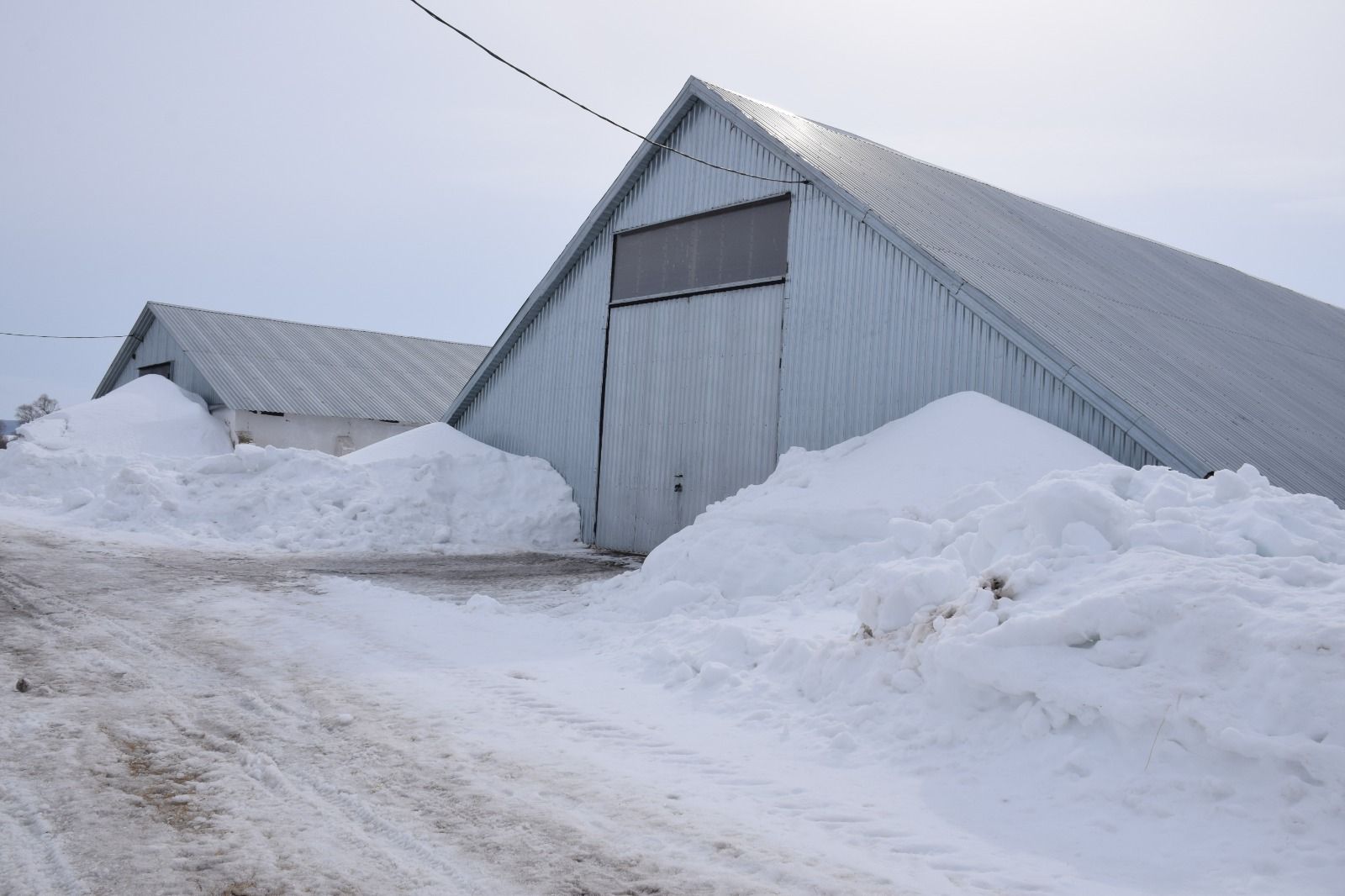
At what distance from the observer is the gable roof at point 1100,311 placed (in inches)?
491

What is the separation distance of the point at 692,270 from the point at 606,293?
243cm

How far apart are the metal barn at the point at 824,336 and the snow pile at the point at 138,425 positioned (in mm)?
9735

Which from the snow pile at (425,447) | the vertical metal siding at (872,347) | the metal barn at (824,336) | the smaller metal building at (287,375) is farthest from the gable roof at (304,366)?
the vertical metal siding at (872,347)

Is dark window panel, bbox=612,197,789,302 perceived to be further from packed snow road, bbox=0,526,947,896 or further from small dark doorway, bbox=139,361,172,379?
small dark doorway, bbox=139,361,172,379

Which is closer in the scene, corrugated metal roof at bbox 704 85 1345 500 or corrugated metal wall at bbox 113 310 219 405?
corrugated metal roof at bbox 704 85 1345 500

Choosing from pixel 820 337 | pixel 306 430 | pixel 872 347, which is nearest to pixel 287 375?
pixel 306 430

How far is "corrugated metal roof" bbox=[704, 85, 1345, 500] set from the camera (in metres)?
12.8

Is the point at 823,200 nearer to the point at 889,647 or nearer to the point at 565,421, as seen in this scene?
the point at 565,421

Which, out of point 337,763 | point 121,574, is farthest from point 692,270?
point 337,763

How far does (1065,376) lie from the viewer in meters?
12.3

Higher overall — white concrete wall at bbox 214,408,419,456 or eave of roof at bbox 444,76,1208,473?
eave of roof at bbox 444,76,1208,473

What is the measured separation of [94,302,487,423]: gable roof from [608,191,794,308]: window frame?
14.8 m

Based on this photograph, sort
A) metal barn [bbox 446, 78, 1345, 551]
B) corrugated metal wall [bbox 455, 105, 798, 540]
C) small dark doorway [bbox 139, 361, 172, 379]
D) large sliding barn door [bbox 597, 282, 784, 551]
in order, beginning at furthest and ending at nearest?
small dark doorway [bbox 139, 361, 172, 379] → corrugated metal wall [bbox 455, 105, 798, 540] → large sliding barn door [bbox 597, 282, 784, 551] → metal barn [bbox 446, 78, 1345, 551]

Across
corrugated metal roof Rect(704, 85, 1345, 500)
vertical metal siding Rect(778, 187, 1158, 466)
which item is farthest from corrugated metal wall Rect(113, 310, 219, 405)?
vertical metal siding Rect(778, 187, 1158, 466)
